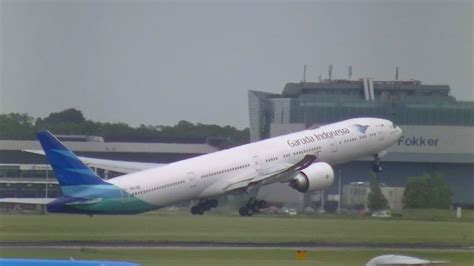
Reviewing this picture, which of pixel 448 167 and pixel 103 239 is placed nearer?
pixel 103 239

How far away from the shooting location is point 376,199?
60.6 meters

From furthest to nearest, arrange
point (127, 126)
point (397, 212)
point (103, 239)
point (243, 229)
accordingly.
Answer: point (127, 126) < point (397, 212) < point (243, 229) < point (103, 239)

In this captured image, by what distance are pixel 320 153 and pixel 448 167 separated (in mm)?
9878

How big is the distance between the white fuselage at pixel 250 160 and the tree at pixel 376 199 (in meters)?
1.68

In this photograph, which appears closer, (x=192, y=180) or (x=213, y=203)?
(x=192, y=180)

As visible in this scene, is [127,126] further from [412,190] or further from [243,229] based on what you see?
[243,229]

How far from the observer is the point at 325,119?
76062 mm

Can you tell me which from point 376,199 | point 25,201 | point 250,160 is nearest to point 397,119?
point 376,199

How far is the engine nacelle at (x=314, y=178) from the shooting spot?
58.5 m

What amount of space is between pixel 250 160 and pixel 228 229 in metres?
9.97

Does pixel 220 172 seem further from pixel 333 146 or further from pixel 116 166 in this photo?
pixel 333 146

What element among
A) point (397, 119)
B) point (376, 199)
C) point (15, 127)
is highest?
point (397, 119)

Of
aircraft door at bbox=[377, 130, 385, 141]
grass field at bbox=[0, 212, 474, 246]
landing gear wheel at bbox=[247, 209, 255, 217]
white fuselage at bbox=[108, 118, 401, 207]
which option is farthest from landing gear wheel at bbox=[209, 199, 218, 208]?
aircraft door at bbox=[377, 130, 385, 141]

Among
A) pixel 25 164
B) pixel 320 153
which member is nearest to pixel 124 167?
pixel 25 164
